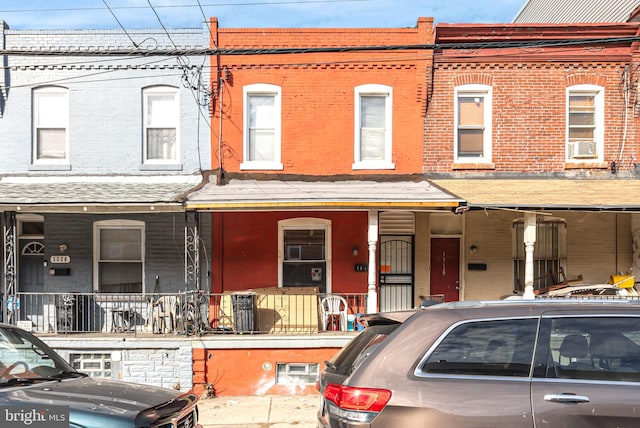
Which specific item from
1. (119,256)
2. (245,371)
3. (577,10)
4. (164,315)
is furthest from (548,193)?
(577,10)

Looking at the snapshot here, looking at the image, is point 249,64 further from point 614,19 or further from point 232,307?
point 614,19

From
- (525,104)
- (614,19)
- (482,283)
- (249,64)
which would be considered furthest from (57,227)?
(614,19)

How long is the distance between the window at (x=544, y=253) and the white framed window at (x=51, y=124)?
9635 mm

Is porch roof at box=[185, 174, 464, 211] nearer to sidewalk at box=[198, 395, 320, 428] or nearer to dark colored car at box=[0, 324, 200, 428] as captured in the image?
sidewalk at box=[198, 395, 320, 428]

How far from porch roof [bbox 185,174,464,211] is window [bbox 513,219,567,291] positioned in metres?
2.56

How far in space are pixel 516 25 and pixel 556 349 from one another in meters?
A: 9.22

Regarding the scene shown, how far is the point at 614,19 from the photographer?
13.5m

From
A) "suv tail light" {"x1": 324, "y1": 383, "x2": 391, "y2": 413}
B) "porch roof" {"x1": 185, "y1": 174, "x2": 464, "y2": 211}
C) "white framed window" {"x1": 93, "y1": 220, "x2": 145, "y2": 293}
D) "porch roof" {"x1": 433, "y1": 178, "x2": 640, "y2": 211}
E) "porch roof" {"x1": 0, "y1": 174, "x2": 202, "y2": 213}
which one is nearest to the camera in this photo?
"suv tail light" {"x1": 324, "y1": 383, "x2": 391, "y2": 413}

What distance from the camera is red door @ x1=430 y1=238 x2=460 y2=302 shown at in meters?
11.4

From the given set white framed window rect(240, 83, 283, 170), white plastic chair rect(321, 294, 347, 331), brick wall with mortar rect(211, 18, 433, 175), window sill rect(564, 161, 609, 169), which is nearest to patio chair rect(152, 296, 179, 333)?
white plastic chair rect(321, 294, 347, 331)

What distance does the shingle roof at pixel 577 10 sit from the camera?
43.3 feet

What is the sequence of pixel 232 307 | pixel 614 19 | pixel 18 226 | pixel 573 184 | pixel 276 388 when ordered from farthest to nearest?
pixel 614 19 → pixel 18 226 → pixel 573 184 → pixel 232 307 → pixel 276 388

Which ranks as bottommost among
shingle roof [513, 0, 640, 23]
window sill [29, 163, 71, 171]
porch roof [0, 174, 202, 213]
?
porch roof [0, 174, 202, 213]

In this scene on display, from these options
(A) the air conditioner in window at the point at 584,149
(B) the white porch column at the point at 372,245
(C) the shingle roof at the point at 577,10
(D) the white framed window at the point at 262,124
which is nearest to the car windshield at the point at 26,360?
(B) the white porch column at the point at 372,245
